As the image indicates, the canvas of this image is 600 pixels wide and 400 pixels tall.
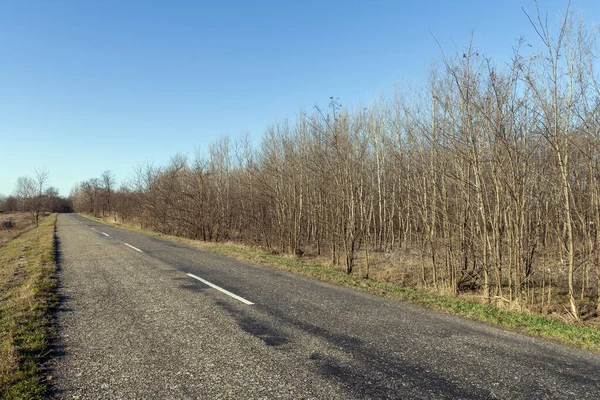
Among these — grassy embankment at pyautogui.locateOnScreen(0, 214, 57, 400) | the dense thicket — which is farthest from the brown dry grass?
the dense thicket

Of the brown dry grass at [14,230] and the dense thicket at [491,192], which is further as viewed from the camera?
the brown dry grass at [14,230]

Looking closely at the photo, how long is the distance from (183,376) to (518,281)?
23.5 ft

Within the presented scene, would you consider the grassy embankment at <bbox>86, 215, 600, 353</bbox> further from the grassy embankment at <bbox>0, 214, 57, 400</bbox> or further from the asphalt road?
the grassy embankment at <bbox>0, 214, 57, 400</bbox>

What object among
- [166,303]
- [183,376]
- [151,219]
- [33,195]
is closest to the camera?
[183,376]

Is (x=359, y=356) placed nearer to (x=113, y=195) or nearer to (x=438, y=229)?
(x=438, y=229)

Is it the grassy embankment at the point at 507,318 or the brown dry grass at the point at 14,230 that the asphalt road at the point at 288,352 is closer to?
the grassy embankment at the point at 507,318

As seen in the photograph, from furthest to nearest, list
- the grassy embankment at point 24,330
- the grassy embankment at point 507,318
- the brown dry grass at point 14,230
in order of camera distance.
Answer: the brown dry grass at point 14,230 < the grassy embankment at point 507,318 < the grassy embankment at point 24,330

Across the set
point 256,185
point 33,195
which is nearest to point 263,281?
point 256,185

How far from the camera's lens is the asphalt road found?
3.31 m

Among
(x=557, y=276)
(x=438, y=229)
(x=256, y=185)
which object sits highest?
(x=256, y=185)

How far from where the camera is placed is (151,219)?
29.0 m

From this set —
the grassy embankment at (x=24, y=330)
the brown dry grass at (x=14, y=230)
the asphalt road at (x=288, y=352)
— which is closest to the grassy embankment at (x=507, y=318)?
the asphalt road at (x=288, y=352)

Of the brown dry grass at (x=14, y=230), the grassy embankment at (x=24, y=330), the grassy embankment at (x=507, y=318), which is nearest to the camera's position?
the grassy embankment at (x=24, y=330)

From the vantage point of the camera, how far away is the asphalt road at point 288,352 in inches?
130
